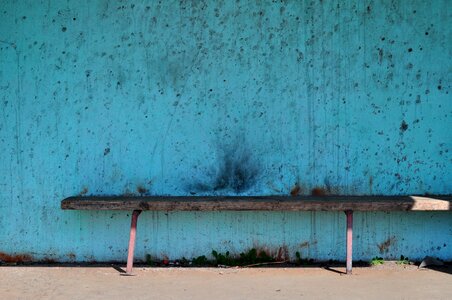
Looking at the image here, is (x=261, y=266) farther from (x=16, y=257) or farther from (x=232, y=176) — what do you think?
(x=16, y=257)

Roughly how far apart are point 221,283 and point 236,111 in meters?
1.39

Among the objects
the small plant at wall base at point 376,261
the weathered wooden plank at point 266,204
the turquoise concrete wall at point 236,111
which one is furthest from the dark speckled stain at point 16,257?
the small plant at wall base at point 376,261

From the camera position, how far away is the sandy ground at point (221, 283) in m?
4.51

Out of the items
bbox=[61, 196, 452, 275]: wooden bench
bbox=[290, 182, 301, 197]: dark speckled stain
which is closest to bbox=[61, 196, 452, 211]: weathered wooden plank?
bbox=[61, 196, 452, 275]: wooden bench

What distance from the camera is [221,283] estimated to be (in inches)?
189

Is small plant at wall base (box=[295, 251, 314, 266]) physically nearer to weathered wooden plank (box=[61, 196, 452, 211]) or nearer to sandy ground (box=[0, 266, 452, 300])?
sandy ground (box=[0, 266, 452, 300])

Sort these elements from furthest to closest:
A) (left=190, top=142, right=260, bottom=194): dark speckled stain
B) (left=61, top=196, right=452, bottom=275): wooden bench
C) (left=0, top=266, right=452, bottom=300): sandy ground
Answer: (left=190, top=142, right=260, bottom=194): dark speckled stain → (left=61, top=196, right=452, bottom=275): wooden bench → (left=0, top=266, right=452, bottom=300): sandy ground

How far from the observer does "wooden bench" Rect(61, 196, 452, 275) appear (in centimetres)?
482

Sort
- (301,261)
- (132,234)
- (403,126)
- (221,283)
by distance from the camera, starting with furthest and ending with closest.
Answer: (301,261) < (403,126) < (132,234) < (221,283)

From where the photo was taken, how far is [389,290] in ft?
15.0

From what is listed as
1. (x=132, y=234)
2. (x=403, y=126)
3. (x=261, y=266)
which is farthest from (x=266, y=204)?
(x=403, y=126)

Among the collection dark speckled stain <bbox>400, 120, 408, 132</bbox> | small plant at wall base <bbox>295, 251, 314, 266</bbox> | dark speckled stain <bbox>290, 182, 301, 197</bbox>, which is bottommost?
small plant at wall base <bbox>295, 251, 314, 266</bbox>

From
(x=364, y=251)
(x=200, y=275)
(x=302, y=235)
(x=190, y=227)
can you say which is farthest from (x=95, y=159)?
(x=364, y=251)

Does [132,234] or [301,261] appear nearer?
[132,234]
